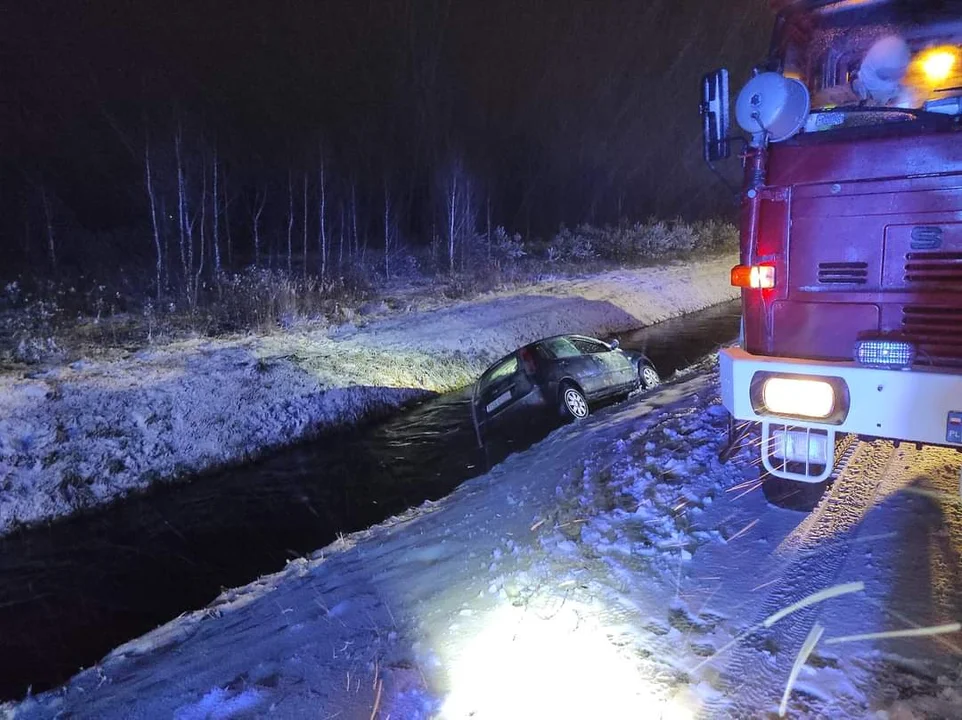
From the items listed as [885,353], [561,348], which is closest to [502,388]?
[561,348]

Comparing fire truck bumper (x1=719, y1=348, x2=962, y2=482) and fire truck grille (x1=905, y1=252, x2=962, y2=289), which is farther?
fire truck grille (x1=905, y1=252, x2=962, y2=289)

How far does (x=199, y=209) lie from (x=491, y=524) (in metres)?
24.7

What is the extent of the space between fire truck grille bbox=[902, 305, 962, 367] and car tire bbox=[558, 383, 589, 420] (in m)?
6.51

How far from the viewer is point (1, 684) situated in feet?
18.5

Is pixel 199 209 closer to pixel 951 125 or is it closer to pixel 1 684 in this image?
pixel 1 684

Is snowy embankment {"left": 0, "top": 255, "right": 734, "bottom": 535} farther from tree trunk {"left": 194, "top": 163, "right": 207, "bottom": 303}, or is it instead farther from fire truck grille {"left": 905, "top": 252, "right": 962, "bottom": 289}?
fire truck grille {"left": 905, "top": 252, "right": 962, "bottom": 289}

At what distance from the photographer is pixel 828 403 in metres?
4.18

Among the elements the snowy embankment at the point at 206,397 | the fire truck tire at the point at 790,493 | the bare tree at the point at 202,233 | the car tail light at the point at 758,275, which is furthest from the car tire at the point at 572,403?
the bare tree at the point at 202,233

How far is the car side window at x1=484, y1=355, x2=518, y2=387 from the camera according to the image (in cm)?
1074

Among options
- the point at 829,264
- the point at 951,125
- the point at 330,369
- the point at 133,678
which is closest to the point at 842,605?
the point at 829,264

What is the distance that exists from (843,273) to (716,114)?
4.70 ft

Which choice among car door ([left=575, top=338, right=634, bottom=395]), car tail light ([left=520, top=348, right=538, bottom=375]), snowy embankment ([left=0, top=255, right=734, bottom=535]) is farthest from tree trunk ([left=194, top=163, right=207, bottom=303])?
car door ([left=575, top=338, right=634, bottom=395])

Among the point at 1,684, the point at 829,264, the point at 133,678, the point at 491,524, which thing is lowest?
the point at 1,684

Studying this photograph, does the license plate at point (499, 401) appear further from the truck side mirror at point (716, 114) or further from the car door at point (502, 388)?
the truck side mirror at point (716, 114)
